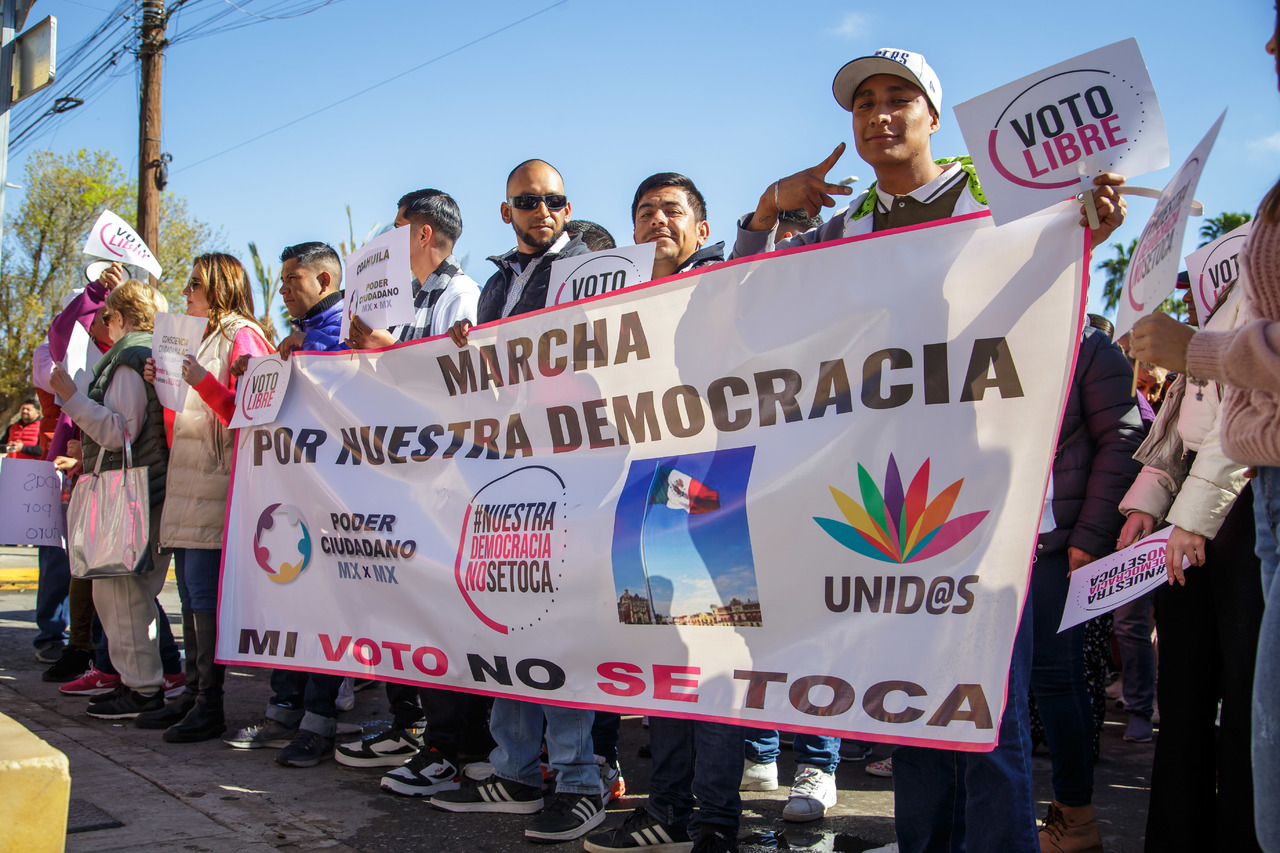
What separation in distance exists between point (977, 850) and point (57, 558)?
6.14 meters

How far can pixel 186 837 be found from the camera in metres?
3.19

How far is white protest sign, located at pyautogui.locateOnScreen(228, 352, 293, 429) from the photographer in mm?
4559

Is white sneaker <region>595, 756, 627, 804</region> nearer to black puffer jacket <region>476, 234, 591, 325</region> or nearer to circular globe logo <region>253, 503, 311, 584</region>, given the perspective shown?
circular globe logo <region>253, 503, 311, 584</region>

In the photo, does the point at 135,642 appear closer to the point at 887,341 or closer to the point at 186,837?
the point at 186,837

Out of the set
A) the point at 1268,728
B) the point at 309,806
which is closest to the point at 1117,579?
the point at 1268,728

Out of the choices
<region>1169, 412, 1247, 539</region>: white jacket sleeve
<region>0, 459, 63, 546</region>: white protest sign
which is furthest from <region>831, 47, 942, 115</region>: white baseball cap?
<region>0, 459, 63, 546</region>: white protest sign

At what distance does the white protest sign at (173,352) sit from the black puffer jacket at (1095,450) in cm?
393

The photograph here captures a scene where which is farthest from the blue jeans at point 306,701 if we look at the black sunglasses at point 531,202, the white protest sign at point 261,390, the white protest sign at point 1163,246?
the white protest sign at point 1163,246

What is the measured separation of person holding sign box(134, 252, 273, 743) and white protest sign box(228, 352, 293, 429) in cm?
12

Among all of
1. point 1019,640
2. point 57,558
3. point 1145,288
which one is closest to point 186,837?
point 1019,640

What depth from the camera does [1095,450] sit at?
11.4 ft

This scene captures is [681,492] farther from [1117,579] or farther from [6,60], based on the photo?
[6,60]

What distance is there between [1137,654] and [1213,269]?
2.73 metres

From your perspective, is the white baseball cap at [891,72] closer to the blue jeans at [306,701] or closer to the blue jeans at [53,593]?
the blue jeans at [306,701]
